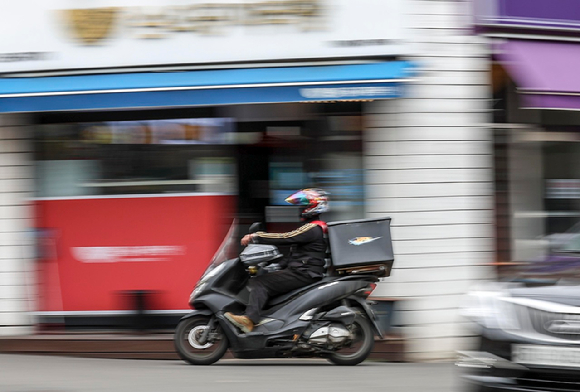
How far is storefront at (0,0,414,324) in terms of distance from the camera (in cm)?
880

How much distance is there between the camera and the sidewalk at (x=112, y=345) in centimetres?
877

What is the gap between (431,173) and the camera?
29.6ft

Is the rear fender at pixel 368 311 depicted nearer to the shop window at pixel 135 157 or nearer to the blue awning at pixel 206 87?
the blue awning at pixel 206 87

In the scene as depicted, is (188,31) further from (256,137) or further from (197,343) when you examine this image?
(197,343)

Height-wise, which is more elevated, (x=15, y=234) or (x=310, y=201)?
(x=310, y=201)

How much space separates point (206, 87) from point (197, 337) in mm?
2488

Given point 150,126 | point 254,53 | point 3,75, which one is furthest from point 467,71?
point 3,75

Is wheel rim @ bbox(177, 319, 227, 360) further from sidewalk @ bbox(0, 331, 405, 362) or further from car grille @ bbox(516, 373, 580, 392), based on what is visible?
car grille @ bbox(516, 373, 580, 392)

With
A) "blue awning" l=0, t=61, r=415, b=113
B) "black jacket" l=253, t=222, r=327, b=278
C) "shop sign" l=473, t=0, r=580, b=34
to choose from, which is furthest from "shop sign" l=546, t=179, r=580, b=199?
"black jacket" l=253, t=222, r=327, b=278

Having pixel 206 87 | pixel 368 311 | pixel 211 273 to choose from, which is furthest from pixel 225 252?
pixel 206 87

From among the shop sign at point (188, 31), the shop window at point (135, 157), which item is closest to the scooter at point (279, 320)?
the shop window at point (135, 157)

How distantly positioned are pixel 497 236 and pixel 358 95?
91.1 inches

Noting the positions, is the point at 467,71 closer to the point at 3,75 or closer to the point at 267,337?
the point at 267,337

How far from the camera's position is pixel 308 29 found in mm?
8891
